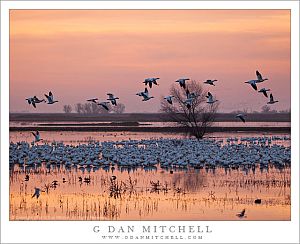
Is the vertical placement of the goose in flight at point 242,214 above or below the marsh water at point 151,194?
below

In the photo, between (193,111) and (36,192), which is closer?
(36,192)

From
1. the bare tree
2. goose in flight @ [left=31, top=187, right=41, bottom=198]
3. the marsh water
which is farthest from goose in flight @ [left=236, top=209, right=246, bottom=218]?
the bare tree

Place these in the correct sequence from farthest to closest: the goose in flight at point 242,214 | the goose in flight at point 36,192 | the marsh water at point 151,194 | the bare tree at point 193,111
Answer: the bare tree at point 193,111 < the goose in flight at point 36,192 < the marsh water at point 151,194 < the goose in flight at point 242,214

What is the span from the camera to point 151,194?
17.2 metres

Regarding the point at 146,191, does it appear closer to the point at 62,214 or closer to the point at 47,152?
the point at 62,214

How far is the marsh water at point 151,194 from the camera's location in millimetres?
15211

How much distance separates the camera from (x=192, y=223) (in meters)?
12.9

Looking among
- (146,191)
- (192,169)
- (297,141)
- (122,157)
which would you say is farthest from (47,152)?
(297,141)

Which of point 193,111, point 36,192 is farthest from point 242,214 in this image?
point 193,111

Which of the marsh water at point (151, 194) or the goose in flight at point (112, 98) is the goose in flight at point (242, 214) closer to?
the marsh water at point (151, 194)

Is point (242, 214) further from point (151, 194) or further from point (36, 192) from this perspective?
point (36, 192)

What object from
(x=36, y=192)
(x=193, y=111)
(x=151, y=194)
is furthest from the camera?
(x=193, y=111)

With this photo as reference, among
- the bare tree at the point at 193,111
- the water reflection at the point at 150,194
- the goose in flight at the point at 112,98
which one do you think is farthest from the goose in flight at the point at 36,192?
the bare tree at the point at 193,111

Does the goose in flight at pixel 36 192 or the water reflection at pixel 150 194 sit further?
the goose in flight at pixel 36 192
